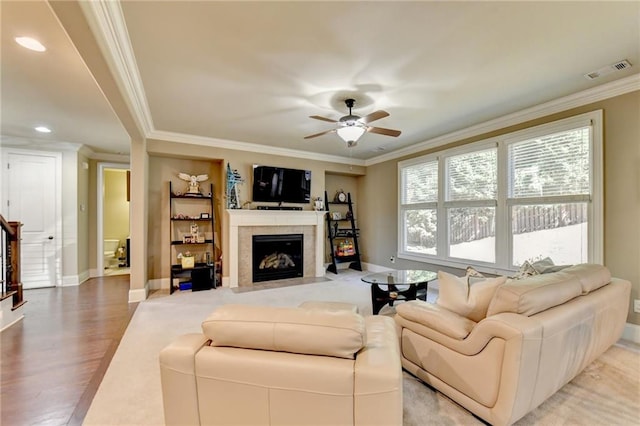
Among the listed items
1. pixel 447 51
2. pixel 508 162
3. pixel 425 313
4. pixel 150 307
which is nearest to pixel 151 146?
pixel 150 307

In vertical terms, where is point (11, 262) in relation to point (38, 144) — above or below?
below

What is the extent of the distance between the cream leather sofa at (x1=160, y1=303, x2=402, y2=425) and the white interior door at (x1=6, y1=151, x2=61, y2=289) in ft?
18.7

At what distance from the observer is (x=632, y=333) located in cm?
286

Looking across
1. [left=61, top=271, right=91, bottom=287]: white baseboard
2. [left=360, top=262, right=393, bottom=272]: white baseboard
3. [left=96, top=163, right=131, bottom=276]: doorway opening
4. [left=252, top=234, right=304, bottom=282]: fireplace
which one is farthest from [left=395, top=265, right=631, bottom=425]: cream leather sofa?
[left=96, top=163, right=131, bottom=276]: doorway opening

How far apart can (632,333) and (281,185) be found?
5065 mm

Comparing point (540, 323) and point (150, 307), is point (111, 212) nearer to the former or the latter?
point (150, 307)

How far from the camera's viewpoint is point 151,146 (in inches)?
178

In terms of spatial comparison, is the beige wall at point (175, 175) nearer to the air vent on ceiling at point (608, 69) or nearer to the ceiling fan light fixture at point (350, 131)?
the ceiling fan light fixture at point (350, 131)

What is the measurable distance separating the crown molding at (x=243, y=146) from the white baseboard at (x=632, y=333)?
4911 millimetres

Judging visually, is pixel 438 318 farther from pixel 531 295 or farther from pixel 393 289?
pixel 393 289

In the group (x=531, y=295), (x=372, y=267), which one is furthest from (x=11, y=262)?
(x=372, y=267)

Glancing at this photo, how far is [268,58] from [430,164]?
146 inches

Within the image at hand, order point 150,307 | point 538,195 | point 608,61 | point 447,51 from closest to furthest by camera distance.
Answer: point 447,51 < point 608,61 < point 538,195 < point 150,307

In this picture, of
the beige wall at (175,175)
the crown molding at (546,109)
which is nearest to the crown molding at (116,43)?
the beige wall at (175,175)
